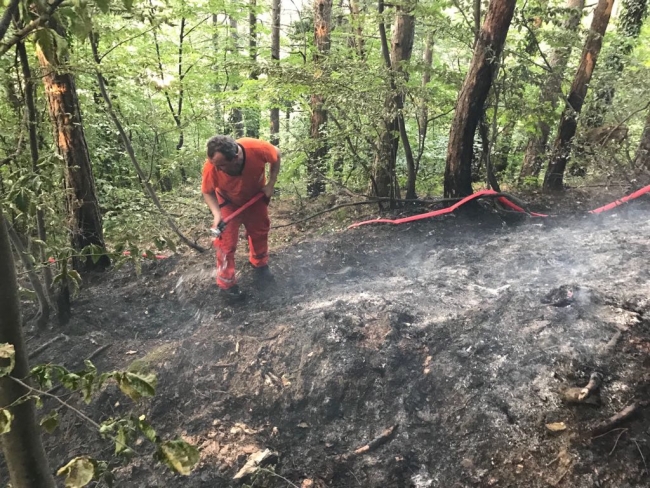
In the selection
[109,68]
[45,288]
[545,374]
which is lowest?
[45,288]

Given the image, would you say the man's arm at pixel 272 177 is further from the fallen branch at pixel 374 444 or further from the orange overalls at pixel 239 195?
the fallen branch at pixel 374 444

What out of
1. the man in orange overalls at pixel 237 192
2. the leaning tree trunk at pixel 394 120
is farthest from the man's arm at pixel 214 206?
the leaning tree trunk at pixel 394 120

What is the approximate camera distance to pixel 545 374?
267cm

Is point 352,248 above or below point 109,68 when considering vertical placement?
below

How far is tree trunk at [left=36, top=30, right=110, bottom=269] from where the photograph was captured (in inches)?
173

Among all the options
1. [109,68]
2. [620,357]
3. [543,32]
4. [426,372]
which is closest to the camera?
[620,357]

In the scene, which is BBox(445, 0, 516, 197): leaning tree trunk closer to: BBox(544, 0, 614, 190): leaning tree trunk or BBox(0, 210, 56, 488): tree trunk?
BBox(544, 0, 614, 190): leaning tree trunk

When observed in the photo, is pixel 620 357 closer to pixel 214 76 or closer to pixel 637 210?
pixel 637 210

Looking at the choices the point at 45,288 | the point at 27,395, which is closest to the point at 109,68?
the point at 45,288

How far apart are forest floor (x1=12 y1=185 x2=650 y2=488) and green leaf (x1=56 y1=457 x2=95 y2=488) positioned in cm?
23

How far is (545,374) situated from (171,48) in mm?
Result: 9744

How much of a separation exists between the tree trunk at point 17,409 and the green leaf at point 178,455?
380mm

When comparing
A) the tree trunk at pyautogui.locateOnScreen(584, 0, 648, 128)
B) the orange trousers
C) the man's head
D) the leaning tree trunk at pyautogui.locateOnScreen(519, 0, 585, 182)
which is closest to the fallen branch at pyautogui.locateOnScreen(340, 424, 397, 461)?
the orange trousers

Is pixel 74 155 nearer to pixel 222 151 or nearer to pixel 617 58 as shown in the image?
pixel 222 151
